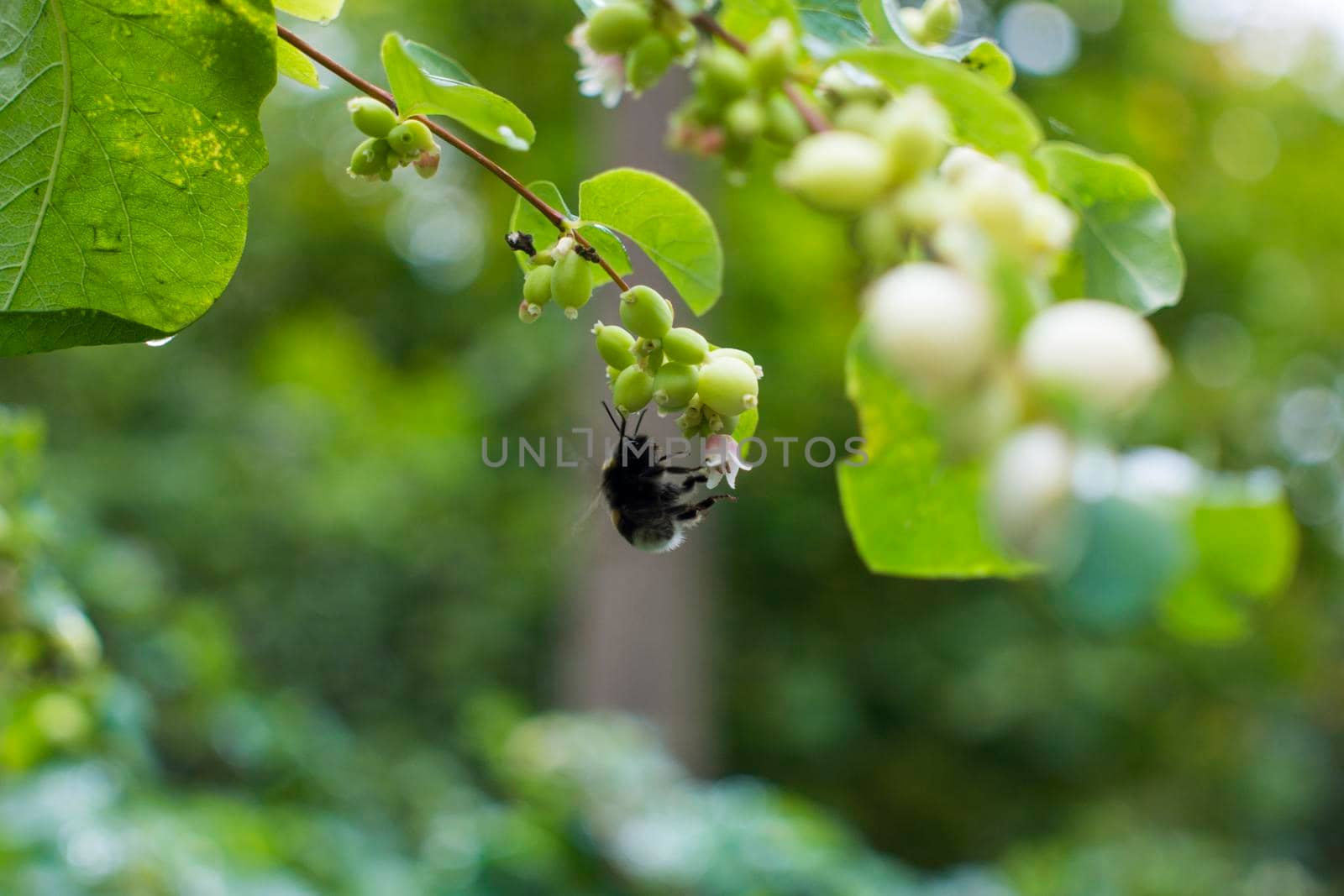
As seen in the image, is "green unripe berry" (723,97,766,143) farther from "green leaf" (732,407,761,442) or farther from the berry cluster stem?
"green leaf" (732,407,761,442)

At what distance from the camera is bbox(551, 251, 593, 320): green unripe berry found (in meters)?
0.51

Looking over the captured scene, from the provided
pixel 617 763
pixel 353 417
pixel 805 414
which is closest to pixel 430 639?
pixel 353 417

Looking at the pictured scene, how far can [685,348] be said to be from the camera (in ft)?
1.61

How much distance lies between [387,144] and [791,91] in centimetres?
24

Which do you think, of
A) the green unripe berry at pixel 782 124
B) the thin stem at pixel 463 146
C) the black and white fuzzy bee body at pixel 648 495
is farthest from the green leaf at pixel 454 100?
the black and white fuzzy bee body at pixel 648 495

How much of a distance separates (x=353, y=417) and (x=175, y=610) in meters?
2.06

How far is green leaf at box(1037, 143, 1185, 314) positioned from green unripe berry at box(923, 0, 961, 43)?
0.33 ft

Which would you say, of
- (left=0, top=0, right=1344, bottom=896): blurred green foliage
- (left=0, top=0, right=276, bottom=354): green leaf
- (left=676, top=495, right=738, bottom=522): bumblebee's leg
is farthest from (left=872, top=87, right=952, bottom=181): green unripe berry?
(left=0, top=0, right=1344, bottom=896): blurred green foliage

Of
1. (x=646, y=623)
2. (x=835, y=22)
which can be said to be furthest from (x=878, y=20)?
(x=646, y=623)

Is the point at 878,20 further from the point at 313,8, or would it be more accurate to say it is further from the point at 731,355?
the point at 313,8

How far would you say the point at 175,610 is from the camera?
11.3 feet

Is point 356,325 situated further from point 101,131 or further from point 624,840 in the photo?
point 101,131

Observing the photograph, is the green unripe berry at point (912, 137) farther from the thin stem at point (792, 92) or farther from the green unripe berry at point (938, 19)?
the green unripe berry at point (938, 19)

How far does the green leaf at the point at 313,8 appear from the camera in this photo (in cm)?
61
